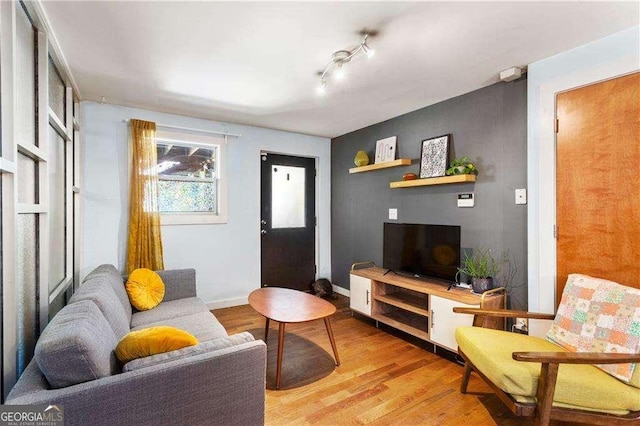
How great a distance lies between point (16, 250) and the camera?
1.32m

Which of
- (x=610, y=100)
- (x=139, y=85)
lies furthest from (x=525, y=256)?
(x=139, y=85)

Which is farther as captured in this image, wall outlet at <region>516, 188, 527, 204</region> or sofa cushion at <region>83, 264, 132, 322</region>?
wall outlet at <region>516, 188, 527, 204</region>

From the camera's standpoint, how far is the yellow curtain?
329cm

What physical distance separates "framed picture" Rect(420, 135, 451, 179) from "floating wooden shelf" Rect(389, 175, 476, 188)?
99mm

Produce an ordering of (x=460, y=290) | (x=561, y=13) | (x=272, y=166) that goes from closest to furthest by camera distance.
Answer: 1. (x=561, y=13)
2. (x=460, y=290)
3. (x=272, y=166)

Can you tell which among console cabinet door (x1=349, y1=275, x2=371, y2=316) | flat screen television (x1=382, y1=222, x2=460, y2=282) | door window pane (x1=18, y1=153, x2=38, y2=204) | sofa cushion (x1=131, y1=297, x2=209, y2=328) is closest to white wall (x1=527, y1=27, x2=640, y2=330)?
flat screen television (x1=382, y1=222, x2=460, y2=282)

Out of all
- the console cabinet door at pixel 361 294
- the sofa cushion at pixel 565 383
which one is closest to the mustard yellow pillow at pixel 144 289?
the console cabinet door at pixel 361 294

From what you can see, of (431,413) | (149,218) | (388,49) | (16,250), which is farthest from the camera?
(149,218)

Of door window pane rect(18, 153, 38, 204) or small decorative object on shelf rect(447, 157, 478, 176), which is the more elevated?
small decorative object on shelf rect(447, 157, 478, 176)

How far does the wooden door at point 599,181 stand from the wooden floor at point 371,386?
1002 millimetres

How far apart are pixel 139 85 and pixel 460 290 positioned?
3419mm

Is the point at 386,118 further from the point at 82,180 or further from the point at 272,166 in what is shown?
the point at 82,180

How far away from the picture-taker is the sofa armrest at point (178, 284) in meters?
2.93

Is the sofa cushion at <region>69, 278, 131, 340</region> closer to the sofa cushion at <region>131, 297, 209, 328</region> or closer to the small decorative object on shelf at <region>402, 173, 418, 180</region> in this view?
the sofa cushion at <region>131, 297, 209, 328</region>
